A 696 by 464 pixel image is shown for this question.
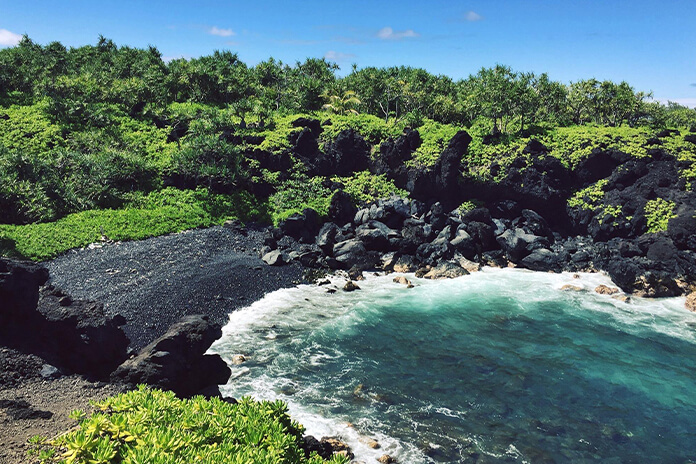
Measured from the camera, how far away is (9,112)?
58.0 m

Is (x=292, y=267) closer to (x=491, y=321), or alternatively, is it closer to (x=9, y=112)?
(x=491, y=321)


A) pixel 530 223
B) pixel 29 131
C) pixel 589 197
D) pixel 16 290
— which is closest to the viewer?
pixel 16 290

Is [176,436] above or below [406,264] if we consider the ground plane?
above

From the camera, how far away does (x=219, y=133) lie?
54.9 metres

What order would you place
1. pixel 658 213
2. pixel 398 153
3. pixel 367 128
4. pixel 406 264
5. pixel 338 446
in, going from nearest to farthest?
pixel 338 446 < pixel 406 264 < pixel 658 213 < pixel 398 153 < pixel 367 128

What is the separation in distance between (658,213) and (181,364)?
4810cm

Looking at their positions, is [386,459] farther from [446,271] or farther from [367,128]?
[367,128]

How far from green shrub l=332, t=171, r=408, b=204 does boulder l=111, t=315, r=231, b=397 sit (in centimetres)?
3550

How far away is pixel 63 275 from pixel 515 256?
42.5 meters

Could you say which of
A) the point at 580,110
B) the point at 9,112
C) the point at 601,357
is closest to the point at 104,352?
the point at 601,357

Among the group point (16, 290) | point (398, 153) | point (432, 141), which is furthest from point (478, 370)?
point (432, 141)

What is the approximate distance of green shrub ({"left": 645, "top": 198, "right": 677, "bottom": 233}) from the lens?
136 ft

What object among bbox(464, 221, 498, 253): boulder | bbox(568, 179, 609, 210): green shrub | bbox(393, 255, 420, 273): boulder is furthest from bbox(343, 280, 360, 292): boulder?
bbox(568, 179, 609, 210): green shrub

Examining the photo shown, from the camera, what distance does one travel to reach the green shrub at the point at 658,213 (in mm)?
41531
